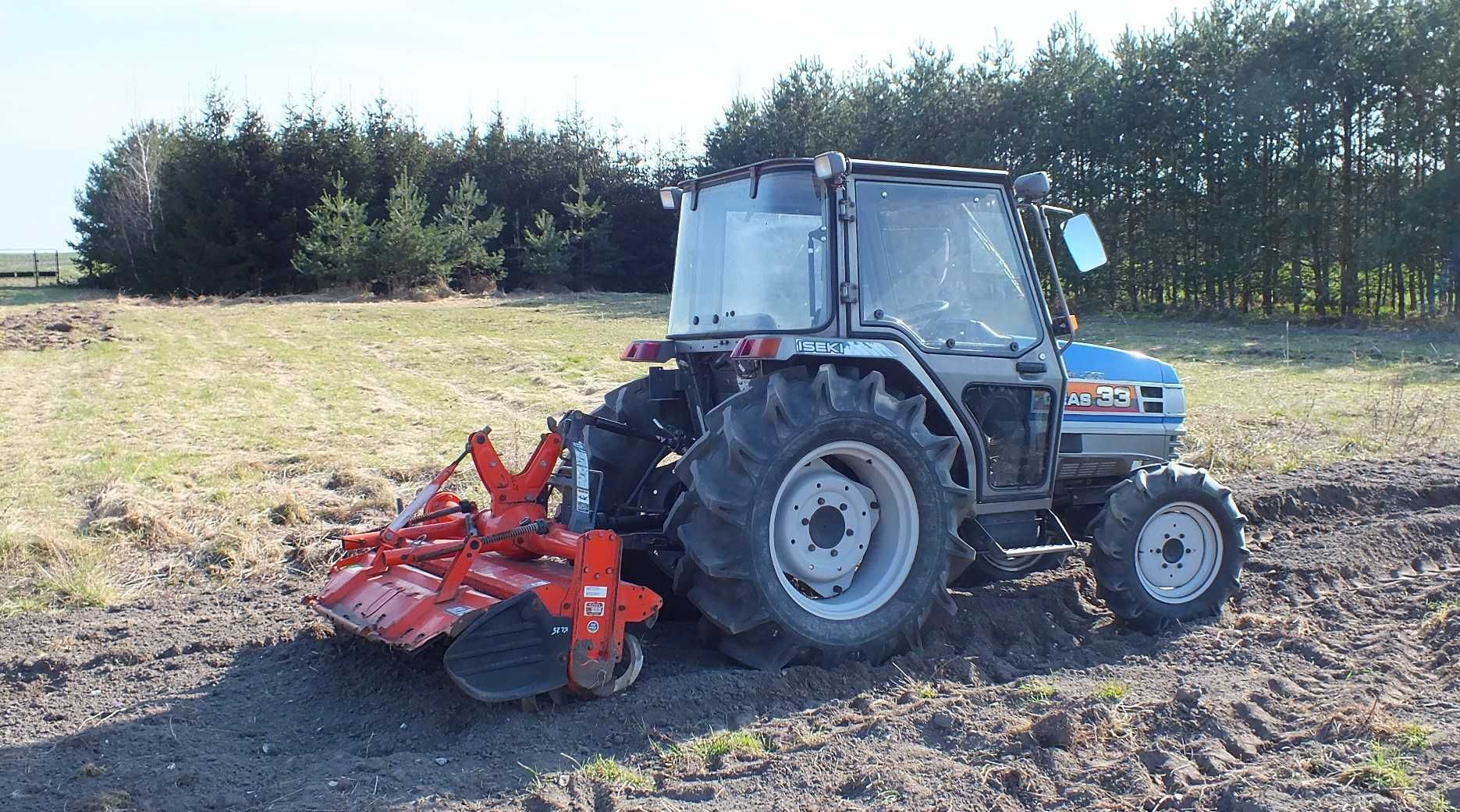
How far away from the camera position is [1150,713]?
171 inches

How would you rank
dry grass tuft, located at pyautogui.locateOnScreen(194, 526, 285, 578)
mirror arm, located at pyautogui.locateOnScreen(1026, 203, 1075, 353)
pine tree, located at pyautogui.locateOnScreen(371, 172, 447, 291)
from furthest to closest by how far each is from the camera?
pine tree, located at pyautogui.locateOnScreen(371, 172, 447, 291)
dry grass tuft, located at pyautogui.locateOnScreen(194, 526, 285, 578)
mirror arm, located at pyautogui.locateOnScreen(1026, 203, 1075, 353)

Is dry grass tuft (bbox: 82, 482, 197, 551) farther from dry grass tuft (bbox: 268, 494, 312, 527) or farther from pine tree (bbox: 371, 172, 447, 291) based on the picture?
pine tree (bbox: 371, 172, 447, 291)

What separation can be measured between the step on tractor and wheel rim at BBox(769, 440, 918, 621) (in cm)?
1

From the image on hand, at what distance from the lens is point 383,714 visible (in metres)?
4.64

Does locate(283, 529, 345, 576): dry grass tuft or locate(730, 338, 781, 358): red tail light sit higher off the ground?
locate(730, 338, 781, 358): red tail light

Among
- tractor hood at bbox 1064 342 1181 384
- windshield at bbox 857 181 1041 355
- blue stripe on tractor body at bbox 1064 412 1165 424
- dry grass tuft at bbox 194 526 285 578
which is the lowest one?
dry grass tuft at bbox 194 526 285 578

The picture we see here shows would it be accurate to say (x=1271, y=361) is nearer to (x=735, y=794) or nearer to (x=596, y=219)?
(x=735, y=794)

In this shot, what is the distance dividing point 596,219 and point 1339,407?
29450 millimetres

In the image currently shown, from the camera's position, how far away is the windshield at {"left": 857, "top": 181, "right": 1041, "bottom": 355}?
203 inches

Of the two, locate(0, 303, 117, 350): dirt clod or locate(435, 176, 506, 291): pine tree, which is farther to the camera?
locate(435, 176, 506, 291): pine tree

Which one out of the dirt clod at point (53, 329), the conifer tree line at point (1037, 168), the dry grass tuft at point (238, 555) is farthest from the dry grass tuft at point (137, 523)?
the conifer tree line at point (1037, 168)

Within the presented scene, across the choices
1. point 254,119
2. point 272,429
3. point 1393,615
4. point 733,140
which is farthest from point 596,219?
point 1393,615

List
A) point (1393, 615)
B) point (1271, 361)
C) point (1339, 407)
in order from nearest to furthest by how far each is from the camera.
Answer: point (1393, 615), point (1339, 407), point (1271, 361)

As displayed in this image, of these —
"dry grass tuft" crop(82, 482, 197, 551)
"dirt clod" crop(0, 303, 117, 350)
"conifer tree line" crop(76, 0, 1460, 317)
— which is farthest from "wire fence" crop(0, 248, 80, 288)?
"dry grass tuft" crop(82, 482, 197, 551)
